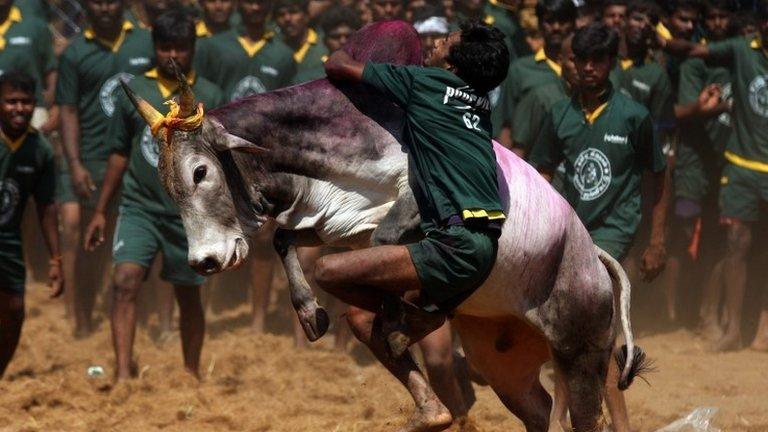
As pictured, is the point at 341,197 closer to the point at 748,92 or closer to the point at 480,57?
the point at 480,57

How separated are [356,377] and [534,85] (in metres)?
2.48

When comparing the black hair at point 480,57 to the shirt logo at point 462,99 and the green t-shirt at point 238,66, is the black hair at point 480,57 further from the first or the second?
the green t-shirt at point 238,66

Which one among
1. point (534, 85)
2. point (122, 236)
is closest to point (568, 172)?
point (534, 85)

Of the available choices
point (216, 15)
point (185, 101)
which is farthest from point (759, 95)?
point (185, 101)

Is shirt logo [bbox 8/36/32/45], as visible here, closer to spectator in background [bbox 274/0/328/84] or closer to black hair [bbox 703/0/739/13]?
spectator in background [bbox 274/0/328/84]

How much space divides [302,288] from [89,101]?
549cm

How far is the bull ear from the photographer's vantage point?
6578 mm

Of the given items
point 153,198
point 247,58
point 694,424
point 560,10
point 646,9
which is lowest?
point 247,58

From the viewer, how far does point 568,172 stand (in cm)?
957

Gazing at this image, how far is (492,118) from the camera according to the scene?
11.1m

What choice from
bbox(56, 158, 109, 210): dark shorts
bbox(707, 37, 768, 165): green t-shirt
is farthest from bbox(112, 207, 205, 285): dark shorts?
bbox(707, 37, 768, 165): green t-shirt

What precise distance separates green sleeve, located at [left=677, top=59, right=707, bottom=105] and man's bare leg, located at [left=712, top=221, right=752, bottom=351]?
3.56 ft

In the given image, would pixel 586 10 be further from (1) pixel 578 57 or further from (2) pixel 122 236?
(2) pixel 122 236

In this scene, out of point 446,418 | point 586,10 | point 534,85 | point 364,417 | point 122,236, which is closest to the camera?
point 446,418
